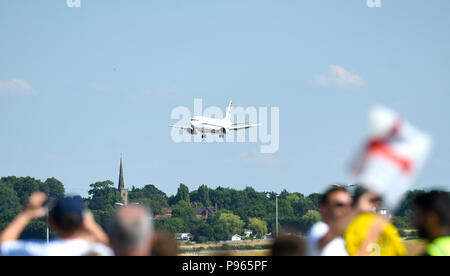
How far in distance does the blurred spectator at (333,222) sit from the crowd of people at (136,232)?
1 centimetres

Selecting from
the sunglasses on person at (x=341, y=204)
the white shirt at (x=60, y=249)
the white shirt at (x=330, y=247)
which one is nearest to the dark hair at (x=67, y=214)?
the white shirt at (x=60, y=249)

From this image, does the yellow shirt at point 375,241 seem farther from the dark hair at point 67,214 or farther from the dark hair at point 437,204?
the dark hair at point 67,214

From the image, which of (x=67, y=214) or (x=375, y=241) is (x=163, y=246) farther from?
(x=375, y=241)

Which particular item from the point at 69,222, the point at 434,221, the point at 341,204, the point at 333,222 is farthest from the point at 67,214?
the point at 434,221

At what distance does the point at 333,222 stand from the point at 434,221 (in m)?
1.42

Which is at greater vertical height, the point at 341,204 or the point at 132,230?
the point at 341,204

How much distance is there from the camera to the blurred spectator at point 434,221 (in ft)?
31.0

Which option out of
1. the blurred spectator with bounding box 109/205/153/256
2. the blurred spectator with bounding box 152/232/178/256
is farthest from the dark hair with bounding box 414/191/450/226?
the blurred spectator with bounding box 109/205/153/256

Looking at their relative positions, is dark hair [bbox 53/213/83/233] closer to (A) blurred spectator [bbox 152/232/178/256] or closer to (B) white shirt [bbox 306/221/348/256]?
(A) blurred spectator [bbox 152/232/178/256]

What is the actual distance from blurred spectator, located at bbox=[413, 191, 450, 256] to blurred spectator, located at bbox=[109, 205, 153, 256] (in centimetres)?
296

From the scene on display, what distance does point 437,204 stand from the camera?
31.4ft

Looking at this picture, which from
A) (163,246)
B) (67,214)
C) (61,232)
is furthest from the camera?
(163,246)

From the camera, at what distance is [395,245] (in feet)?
37.1
